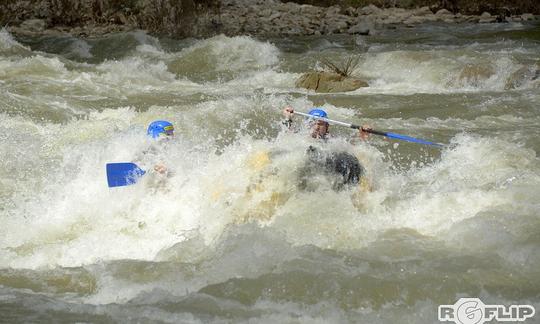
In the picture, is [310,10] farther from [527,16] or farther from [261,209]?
[261,209]

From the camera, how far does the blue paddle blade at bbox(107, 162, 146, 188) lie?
262 inches

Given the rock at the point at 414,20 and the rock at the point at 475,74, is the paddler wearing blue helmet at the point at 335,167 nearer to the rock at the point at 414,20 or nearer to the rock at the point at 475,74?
the rock at the point at 475,74

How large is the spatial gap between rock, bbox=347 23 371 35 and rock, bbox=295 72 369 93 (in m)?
6.54

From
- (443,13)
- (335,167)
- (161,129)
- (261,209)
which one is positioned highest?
(443,13)

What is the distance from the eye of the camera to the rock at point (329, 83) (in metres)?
12.4

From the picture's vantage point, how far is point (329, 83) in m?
12.5

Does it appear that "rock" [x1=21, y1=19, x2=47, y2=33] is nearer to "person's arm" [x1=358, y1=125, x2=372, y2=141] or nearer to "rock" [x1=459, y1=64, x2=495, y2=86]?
"rock" [x1=459, y1=64, x2=495, y2=86]

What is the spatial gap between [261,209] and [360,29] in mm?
13716

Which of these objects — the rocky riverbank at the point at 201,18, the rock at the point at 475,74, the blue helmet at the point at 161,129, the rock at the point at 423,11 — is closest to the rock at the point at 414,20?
the rocky riverbank at the point at 201,18

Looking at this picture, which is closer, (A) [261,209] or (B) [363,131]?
(A) [261,209]

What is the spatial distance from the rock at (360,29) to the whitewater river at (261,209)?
693cm

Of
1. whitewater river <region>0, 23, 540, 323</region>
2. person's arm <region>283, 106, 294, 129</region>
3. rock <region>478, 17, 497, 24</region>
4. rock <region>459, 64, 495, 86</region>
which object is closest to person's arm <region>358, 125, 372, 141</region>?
whitewater river <region>0, 23, 540, 323</region>

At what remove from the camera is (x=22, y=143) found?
8461 millimetres

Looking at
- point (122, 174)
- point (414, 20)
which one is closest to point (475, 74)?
point (122, 174)
